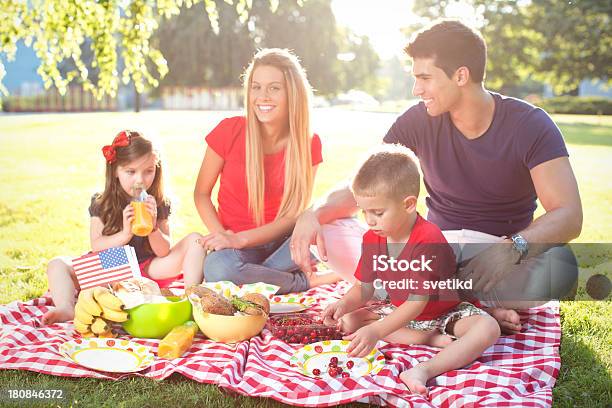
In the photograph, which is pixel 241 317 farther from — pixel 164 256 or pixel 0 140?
pixel 0 140

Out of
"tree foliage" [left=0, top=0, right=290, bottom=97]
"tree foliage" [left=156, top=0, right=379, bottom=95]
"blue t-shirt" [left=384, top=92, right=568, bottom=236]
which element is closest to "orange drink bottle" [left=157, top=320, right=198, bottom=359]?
"blue t-shirt" [left=384, top=92, right=568, bottom=236]

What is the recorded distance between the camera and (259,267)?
3408 millimetres

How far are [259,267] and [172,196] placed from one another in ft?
1.81

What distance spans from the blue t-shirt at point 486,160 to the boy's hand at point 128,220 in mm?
1199

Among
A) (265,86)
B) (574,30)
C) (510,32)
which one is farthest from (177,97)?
(265,86)

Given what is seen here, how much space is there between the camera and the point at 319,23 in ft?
48.0

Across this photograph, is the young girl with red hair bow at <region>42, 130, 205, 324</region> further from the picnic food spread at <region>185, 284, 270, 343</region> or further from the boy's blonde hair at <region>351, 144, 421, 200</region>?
the boy's blonde hair at <region>351, 144, 421, 200</region>

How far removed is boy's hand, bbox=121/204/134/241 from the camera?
3.12 metres

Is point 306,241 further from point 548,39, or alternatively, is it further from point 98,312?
point 548,39

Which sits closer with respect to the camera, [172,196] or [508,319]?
[508,319]

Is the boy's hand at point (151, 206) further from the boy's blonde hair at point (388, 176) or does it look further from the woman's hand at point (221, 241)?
the boy's blonde hair at point (388, 176)

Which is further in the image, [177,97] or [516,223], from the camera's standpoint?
[177,97]

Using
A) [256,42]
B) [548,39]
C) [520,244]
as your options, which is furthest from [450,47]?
[548,39]

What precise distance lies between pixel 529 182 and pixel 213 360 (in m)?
1.52
